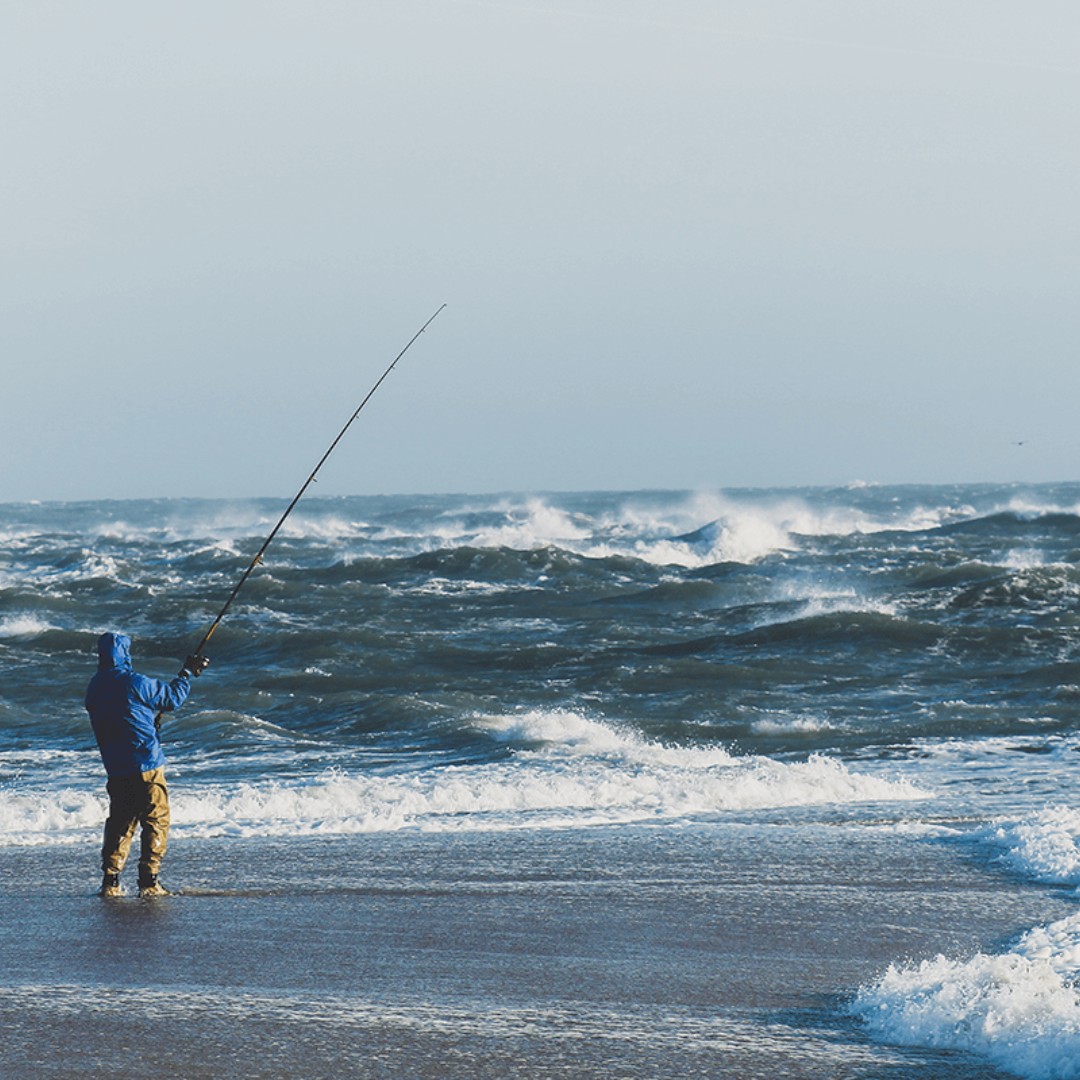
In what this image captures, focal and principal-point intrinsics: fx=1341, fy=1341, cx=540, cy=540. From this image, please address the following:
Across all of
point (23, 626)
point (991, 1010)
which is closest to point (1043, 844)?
point (991, 1010)

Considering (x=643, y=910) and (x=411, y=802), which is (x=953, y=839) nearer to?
(x=643, y=910)

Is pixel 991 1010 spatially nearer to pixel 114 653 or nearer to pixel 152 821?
pixel 152 821

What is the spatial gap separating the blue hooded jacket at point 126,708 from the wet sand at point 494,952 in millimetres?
655

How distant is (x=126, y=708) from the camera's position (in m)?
6.09

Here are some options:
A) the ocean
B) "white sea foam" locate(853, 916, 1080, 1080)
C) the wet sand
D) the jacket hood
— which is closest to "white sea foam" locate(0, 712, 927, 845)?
the ocean

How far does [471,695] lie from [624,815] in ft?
21.3

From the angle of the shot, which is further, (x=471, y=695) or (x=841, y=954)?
(x=471, y=695)

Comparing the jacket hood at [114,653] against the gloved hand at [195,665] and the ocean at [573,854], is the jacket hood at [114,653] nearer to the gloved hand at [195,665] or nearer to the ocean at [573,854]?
the gloved hand at [195,665]

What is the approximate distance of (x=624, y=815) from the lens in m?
8.55

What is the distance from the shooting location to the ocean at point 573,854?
4141mm

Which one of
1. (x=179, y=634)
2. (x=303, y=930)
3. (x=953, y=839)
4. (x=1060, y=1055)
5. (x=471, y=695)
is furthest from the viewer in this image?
(x=179, y=634)

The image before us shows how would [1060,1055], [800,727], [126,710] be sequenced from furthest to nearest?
[800,727] → [126,710] → [1060,1055]

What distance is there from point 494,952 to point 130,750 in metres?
2.04

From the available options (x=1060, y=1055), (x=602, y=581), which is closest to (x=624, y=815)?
(x=1060, y=1055)
